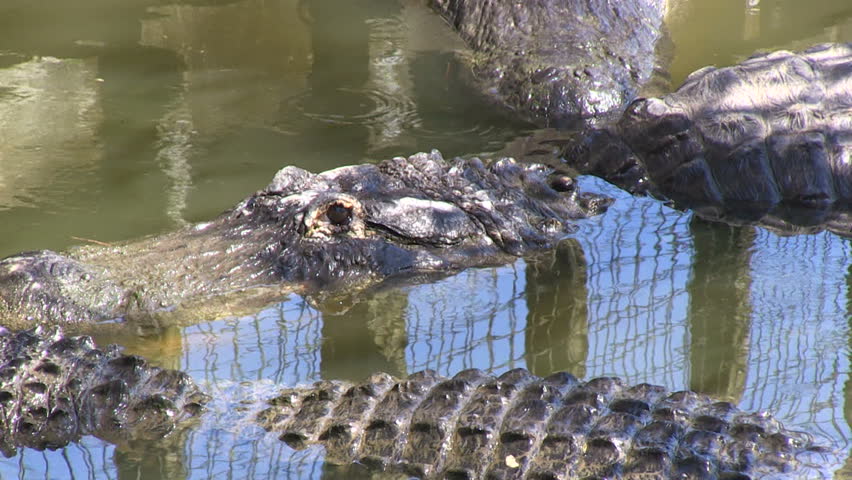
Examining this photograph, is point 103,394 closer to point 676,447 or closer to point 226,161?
point 676,447

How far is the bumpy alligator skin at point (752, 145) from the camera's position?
5.45m

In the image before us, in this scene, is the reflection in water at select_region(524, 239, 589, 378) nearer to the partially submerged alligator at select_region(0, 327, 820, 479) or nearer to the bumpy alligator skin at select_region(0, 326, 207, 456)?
the partially submerged alligator at select_region(0, 327, 820, 479)

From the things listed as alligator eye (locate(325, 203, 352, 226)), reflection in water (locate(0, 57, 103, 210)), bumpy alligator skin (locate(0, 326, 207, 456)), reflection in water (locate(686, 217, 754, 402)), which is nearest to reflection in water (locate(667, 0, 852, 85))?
reflection in water (locate(686, 217, 754, 402))

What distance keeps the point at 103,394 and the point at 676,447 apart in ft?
6.04

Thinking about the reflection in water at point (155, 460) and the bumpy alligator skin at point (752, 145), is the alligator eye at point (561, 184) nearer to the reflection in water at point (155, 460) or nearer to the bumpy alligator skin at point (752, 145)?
the bumpy alligator skin at point (752, 145)

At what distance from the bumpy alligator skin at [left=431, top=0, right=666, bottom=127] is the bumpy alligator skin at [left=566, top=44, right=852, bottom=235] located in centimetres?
87

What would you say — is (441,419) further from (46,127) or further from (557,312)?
(46,127)

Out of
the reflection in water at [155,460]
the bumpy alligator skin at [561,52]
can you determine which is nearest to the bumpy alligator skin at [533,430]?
the reflection in water at [155,460]

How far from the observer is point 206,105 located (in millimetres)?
7008

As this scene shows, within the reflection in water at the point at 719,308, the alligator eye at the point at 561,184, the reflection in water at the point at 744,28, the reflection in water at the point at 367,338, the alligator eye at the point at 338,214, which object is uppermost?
the reflection in water at the point at 744,28

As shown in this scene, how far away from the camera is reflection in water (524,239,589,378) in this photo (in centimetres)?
408

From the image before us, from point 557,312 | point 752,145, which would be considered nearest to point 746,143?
point 752,145

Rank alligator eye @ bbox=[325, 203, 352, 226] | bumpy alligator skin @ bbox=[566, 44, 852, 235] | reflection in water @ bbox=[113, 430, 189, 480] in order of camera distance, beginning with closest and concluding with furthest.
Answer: reflection in water @ bbox=[113, 430, 189, 480] → alligator eye @ bbox=[325, 203, 352, 226] → bumpy alligator skin @ bbox=[566, 44, 852, 235]

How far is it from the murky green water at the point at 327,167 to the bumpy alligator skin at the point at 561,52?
244mm
